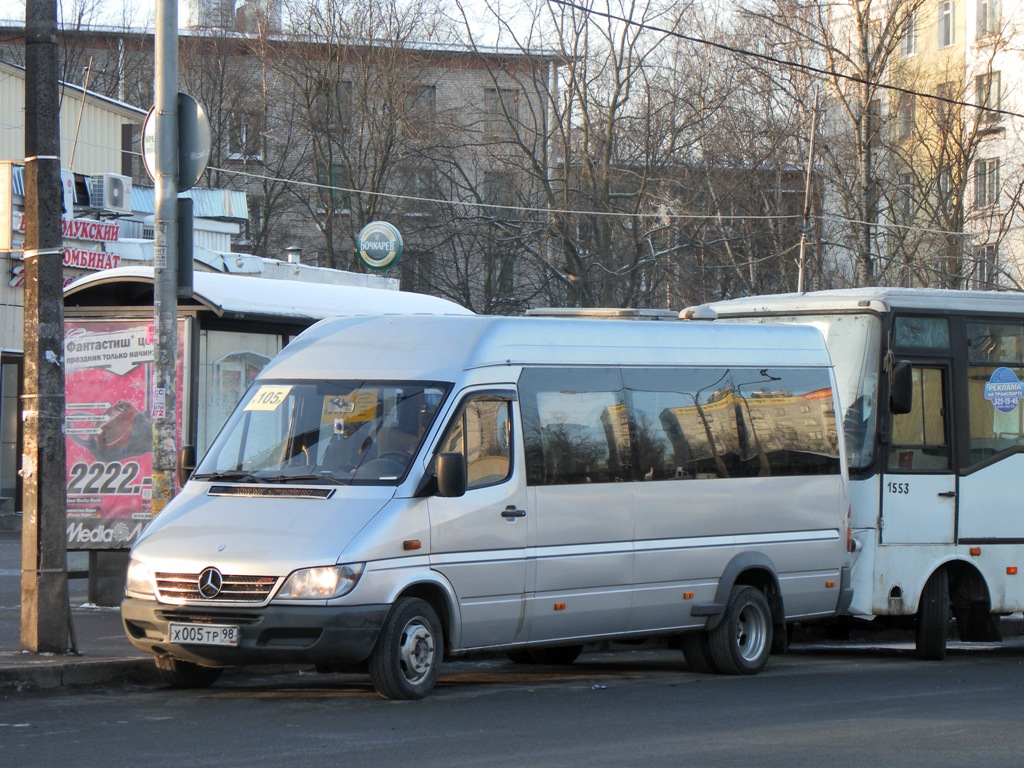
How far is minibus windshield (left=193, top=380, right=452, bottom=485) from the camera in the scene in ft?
32.0

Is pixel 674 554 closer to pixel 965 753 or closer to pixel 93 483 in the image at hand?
pixel 965 753

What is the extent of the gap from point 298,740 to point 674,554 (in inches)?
153

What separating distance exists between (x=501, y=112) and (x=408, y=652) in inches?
1252

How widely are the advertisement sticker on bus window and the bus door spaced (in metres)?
5.43

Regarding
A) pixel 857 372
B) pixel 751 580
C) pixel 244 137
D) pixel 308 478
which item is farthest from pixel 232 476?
pixel 244 137

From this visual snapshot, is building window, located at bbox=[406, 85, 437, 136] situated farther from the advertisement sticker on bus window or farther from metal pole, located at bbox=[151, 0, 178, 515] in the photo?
the advertisement sticker on bus window

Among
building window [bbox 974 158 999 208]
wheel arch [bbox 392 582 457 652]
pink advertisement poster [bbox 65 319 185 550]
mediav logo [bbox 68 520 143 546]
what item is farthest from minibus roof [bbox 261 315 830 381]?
building window [bbox 974 158 999 208]

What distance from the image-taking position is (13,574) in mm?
17062

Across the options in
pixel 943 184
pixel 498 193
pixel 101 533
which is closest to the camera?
pixel 101 533

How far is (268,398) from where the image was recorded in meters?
10.4

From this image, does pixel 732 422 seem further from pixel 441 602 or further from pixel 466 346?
pixel 441 602

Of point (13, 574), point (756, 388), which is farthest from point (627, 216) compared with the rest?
point (756, 388)

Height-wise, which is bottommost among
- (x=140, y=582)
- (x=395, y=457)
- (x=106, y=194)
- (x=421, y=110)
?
(x=140, y=582)

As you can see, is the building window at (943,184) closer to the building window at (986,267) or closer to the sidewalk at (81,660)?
the building window at (986,267)
